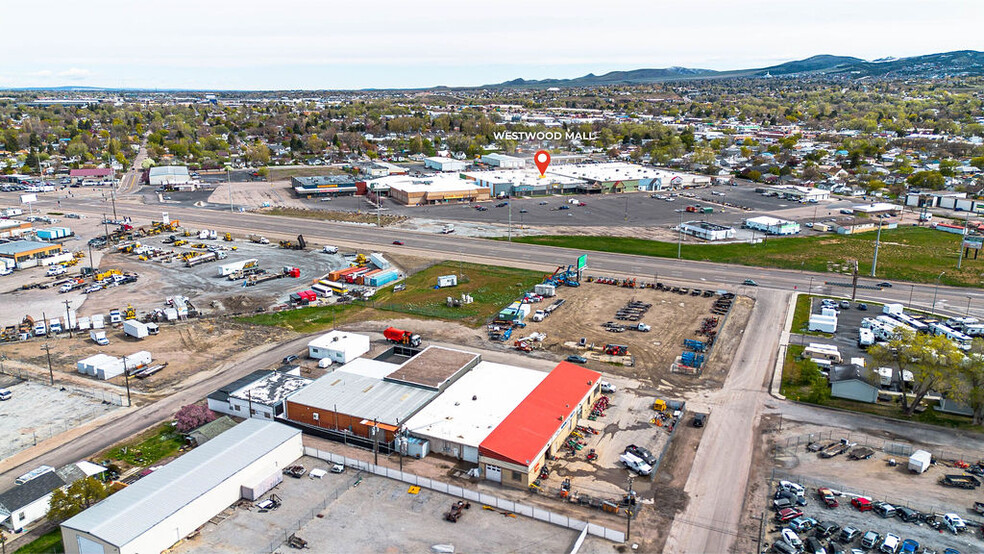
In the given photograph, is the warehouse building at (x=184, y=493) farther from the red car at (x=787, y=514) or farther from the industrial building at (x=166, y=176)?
the industrial building at (x=166, y=176)

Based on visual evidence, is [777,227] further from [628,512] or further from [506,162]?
[506,162]

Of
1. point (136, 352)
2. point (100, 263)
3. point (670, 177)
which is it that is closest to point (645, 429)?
point (136, 352)

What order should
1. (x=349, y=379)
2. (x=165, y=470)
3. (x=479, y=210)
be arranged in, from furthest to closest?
(x=479, y=210)
(x=349, y=379)
(x=165, y=470)

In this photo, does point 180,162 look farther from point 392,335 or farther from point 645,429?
point 645,429

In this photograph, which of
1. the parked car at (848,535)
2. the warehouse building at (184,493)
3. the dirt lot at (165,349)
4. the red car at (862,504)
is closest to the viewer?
the warehouse building at (184,493)

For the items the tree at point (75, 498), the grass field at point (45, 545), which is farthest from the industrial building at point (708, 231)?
the grass field at point (45, 545)

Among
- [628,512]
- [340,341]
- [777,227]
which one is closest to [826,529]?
[628,512]
